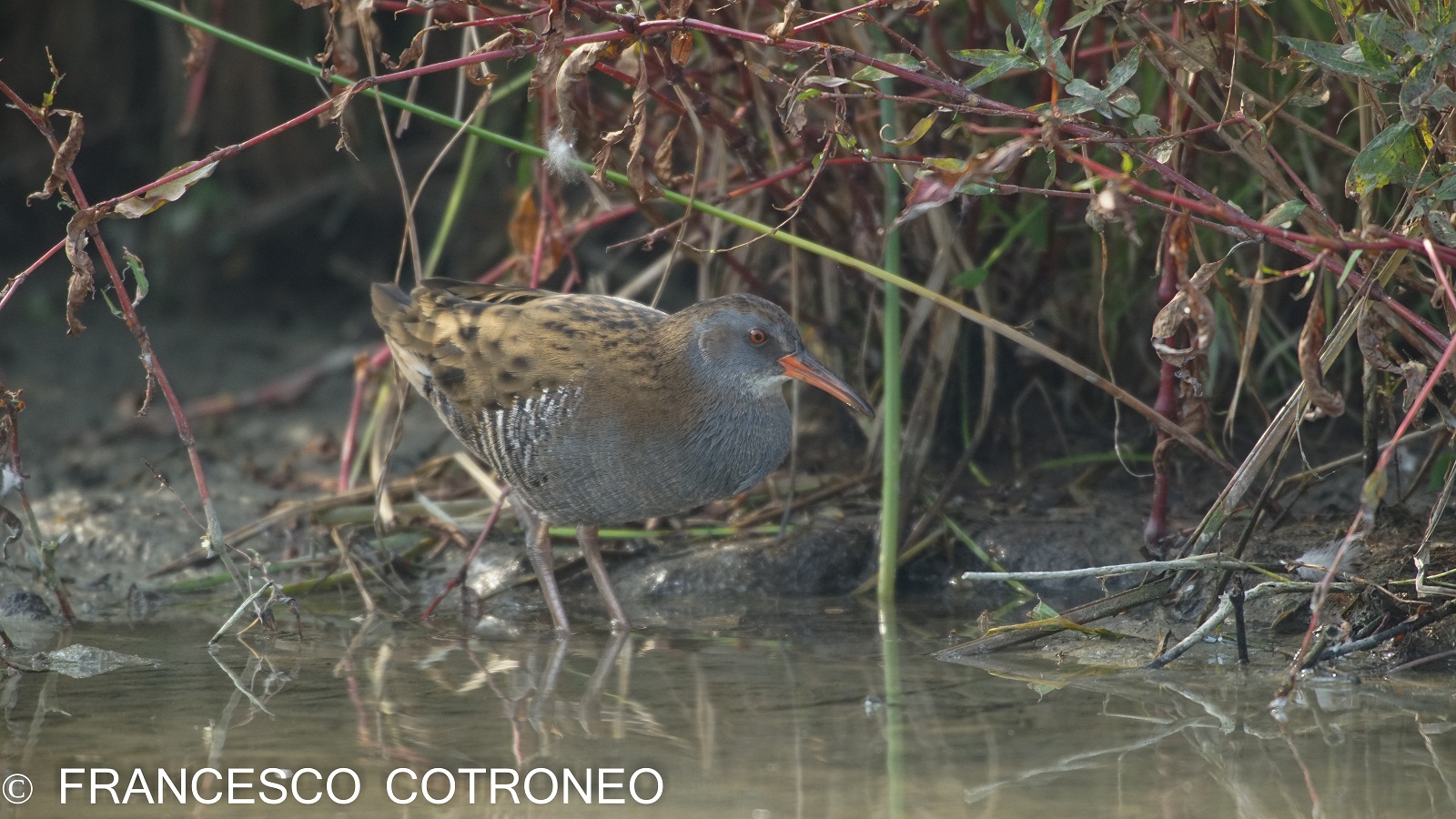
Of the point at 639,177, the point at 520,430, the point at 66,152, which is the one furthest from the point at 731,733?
the point at 66,152

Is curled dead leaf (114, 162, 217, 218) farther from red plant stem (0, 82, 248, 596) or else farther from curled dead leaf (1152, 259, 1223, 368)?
curled dead leaf (1152, 259, 1223, 368)

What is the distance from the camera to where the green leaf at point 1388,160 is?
2654 millimetres

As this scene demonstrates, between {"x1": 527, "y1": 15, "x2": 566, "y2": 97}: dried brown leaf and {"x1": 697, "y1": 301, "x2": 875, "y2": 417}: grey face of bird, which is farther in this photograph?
{"x1": 697, "y1": 301, "x2": 875, "y2": 417}: grey face of bird

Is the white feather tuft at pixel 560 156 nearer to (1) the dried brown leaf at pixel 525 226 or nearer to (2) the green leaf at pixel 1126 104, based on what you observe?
(1) the dried brown leaf at pixel 525 226

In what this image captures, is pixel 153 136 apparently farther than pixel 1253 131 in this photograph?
Yes

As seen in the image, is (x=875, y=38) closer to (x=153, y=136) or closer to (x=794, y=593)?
(x=794, y=593)

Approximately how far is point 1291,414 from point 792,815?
145cm

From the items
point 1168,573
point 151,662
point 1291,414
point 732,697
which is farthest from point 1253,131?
point 151,662

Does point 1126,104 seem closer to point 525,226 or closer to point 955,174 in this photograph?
point 955,174

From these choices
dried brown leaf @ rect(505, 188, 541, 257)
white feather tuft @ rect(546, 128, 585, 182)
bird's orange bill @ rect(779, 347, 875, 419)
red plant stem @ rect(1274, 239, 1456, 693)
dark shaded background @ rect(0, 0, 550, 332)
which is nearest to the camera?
red plant stem @ rect(1274, 239, 1456, 693)

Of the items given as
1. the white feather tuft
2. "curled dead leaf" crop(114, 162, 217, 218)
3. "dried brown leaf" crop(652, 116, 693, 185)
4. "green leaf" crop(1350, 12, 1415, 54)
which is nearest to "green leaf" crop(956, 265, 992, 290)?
"dried brown leaf" crop(652, 116, 693, 185)

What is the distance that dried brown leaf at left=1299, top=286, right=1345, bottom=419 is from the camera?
2482 millimetres

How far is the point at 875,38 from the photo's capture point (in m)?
3.84

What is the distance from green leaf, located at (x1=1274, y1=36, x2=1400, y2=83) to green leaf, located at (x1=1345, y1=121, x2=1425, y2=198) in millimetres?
95
